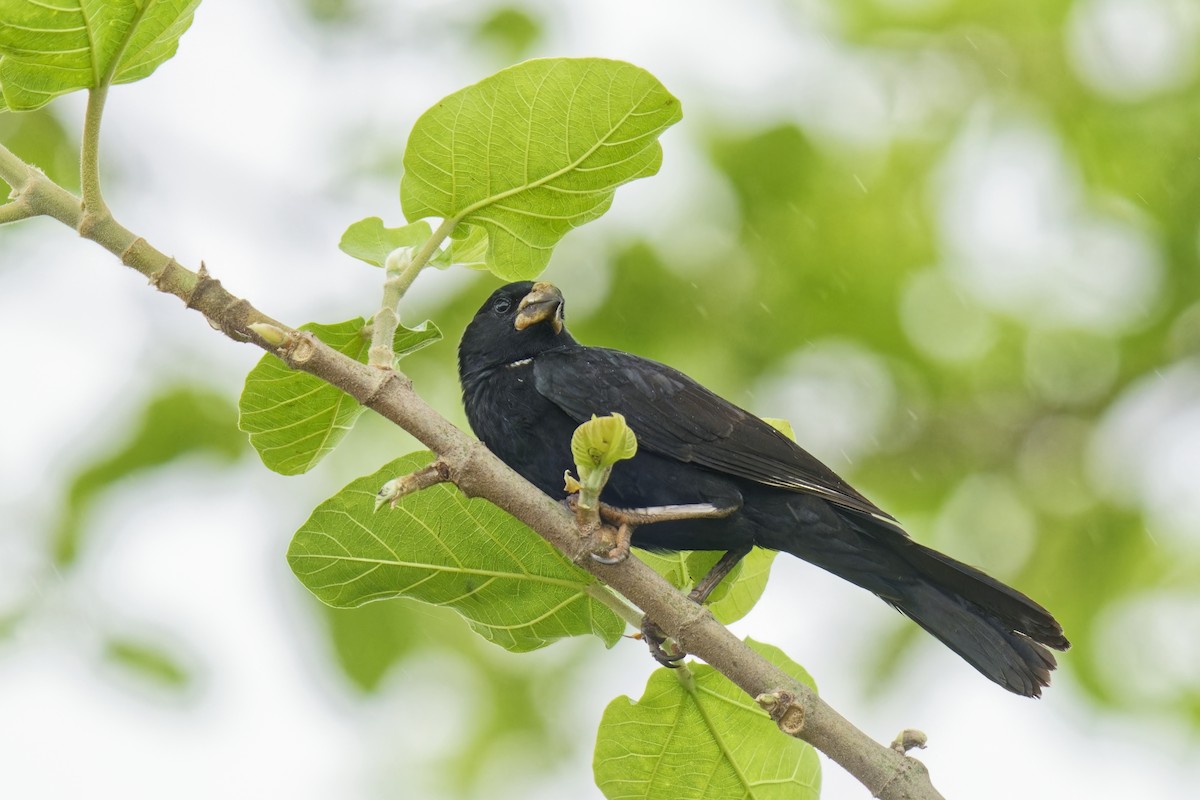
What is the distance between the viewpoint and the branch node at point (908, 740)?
2.26 m

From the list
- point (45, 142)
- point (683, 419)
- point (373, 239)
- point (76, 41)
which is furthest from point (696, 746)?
point (45, 142)

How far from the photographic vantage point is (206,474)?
529cm

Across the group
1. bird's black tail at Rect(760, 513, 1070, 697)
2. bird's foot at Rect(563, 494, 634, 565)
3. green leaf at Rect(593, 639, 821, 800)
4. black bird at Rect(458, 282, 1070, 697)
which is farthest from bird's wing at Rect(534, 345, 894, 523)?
bird's foot at Rect(563, 494, 634, 565)

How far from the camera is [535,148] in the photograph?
2324mm

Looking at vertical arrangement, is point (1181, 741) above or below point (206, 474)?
above

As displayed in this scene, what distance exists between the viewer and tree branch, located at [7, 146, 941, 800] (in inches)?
77.9

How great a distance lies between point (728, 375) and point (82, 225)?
3.69m

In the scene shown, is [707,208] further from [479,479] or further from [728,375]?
[479,479]

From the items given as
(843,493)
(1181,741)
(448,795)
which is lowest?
(448,795)

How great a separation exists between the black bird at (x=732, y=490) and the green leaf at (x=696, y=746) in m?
0.42

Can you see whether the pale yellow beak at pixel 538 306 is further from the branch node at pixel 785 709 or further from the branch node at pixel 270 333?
the branch node at pixel 785 709

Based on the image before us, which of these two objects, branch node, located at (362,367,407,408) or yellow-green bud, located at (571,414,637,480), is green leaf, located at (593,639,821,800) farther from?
branch node, located at (362,367,407,408)

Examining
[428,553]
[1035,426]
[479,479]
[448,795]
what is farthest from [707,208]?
[479,479]

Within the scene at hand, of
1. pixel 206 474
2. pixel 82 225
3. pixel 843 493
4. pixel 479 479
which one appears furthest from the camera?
pixel 206 474
